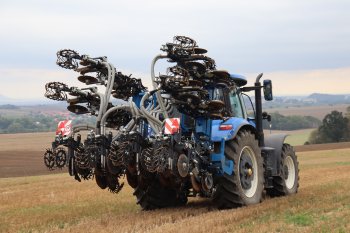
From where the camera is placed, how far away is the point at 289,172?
12102 mm

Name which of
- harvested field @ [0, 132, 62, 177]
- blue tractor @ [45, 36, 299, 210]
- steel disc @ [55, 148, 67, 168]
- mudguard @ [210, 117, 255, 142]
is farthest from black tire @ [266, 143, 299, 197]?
harvested field @ [0, 132, 62, 177]

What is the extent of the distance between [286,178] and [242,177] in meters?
2.49

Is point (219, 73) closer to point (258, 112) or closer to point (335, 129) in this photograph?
point (258, 112)

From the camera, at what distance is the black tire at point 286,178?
11359mm

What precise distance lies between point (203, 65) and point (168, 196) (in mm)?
2746

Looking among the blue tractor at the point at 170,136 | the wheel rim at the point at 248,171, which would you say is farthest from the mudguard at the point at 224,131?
→ the wheel rim at the point at 248,171

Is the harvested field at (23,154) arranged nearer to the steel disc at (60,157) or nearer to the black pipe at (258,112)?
the black pipe at (258,112)

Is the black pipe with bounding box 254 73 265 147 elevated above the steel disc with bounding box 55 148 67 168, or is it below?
above

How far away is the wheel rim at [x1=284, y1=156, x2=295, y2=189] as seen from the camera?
1190cm

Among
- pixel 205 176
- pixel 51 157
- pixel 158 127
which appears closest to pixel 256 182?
pixel 205 176

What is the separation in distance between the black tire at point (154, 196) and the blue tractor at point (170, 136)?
0.02m

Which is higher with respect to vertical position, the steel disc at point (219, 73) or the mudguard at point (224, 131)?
the steel disc at point (219, 73)

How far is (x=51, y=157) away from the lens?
340 inches

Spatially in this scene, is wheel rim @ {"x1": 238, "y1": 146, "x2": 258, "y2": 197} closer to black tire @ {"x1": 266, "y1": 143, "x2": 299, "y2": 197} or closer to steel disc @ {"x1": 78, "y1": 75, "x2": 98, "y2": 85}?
black tire @ {"x1": 266, "y1": 143, "x2": 299, "y2": 197}
